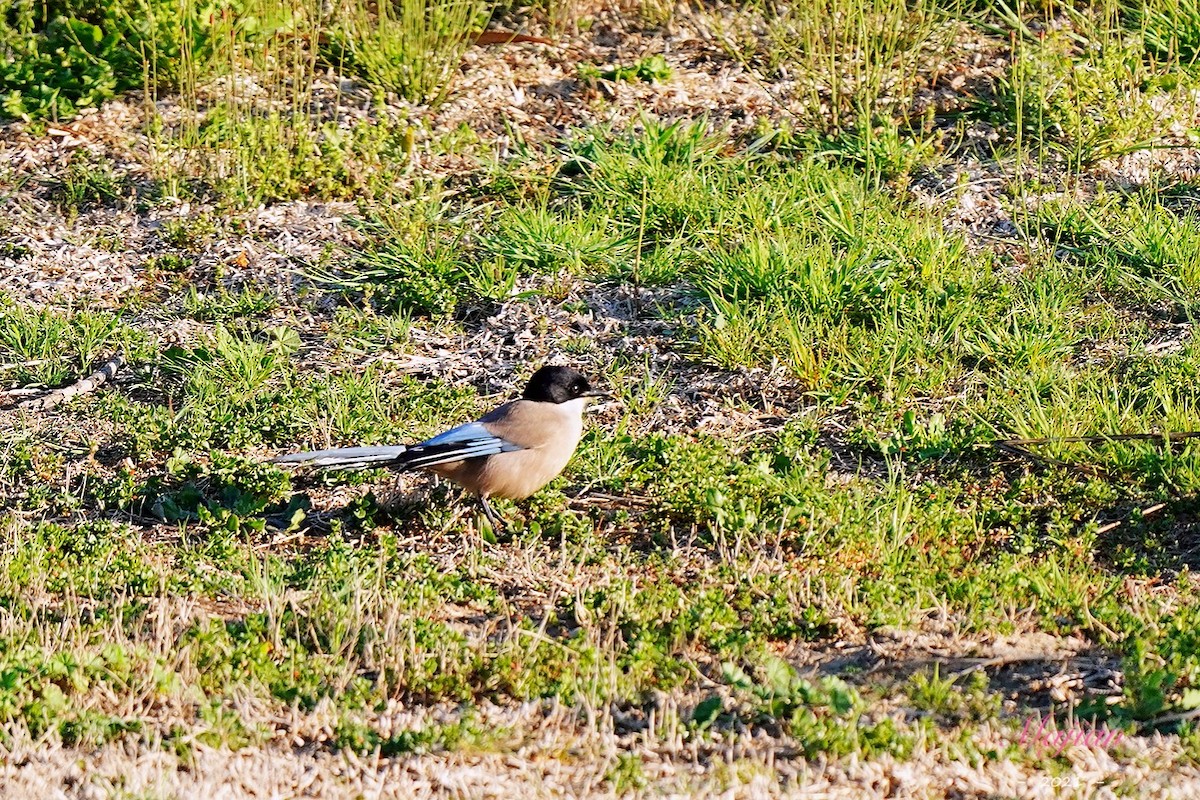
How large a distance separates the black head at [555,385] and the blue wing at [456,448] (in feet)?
1.00

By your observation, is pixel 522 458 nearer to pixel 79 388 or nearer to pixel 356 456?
pixel 356 456

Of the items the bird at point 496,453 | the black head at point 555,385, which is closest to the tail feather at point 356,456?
the bird at point 496,453

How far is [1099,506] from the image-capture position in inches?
208

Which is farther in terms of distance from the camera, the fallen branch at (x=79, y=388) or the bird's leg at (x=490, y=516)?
the fallen branch at (x=79, y=388)

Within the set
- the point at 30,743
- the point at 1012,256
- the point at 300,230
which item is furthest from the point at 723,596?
the point at 300,230

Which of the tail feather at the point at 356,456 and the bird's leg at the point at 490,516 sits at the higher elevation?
the tail feather at the point at 356,456

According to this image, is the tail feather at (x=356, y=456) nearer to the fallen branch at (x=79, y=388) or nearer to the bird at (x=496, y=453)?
the bird at (x=496, y=453)

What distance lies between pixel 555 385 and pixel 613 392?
2.41 feet

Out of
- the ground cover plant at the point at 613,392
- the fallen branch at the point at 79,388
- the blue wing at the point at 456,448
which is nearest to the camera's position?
the ground cover plant at the point at 613,392

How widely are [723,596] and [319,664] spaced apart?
1277 millimetres

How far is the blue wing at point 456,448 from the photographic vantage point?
16.9ft

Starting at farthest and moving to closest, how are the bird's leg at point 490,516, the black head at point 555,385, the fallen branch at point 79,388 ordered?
the fallen branch at point 79,388
the black head at point 555,385
the bird's leg at point 490,516

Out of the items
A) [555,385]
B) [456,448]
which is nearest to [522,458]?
[456,448]

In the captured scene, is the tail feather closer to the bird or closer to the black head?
the bird
